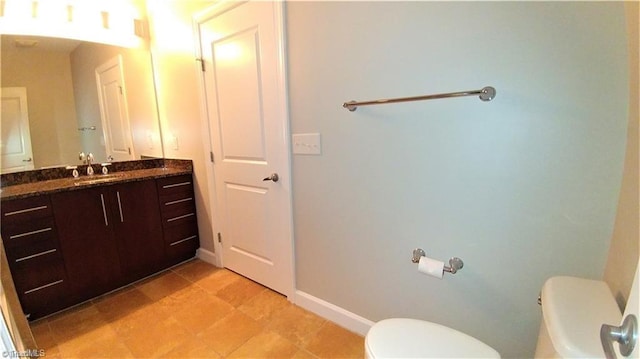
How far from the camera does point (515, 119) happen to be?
3.18 feet

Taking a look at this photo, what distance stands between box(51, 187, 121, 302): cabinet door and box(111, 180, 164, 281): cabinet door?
0.06 m

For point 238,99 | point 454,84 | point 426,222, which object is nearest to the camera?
point 454,84

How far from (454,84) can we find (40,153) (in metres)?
2.71

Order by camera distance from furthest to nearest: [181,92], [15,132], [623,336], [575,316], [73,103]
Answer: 1. [181,92]
2. [73,103]
3. [15,132]
4. [575,316]
5. [623,336]

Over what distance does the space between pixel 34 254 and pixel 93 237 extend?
286 millimetres

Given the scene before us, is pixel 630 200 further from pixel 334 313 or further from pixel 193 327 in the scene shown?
pixel 193 327

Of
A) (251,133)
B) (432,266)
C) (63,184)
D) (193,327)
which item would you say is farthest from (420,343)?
(63,184)

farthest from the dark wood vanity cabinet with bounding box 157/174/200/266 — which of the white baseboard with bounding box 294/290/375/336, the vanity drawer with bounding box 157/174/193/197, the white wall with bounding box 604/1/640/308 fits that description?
the white wall with bounding box 604/1/640/308

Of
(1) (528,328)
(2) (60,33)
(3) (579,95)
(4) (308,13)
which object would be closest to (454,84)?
(3) (579,95)

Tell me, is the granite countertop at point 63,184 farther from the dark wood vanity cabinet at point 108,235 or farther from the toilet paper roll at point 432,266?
the toilet paper roll at point 432,266

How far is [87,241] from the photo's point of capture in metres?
1.79

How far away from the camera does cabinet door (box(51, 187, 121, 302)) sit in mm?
1685

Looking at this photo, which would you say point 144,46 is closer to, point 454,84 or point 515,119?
point 454,84

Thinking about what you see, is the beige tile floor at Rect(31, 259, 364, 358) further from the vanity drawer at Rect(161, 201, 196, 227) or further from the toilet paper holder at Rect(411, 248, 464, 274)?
the toilet paper holder at Rect(411, 248, 464, 274)
